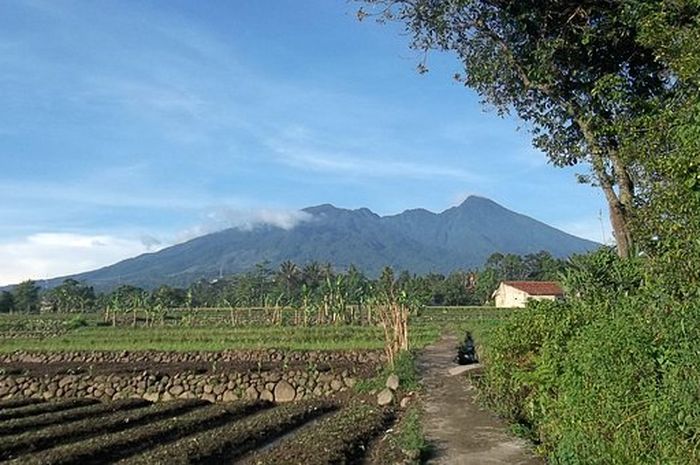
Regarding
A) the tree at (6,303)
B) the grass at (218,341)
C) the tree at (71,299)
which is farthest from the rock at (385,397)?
the tree at (6,303)

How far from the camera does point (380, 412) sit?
47.0 ft

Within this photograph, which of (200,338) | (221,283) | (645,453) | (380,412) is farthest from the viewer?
(221,283)

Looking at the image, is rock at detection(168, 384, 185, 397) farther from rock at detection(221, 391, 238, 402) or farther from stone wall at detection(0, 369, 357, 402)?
rock at detection(221, 391, 238, 402)

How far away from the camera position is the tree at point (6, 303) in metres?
86.6

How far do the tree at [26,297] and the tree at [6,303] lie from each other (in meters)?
1.24

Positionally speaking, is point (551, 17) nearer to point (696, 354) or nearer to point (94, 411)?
point (696, 354)

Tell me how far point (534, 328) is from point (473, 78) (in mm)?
6746

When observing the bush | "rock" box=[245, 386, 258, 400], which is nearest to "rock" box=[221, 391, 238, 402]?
"rock" box=[245, 386, 258, 400]

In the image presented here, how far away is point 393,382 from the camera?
54.2 feet

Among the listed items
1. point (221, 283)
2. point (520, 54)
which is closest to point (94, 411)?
point (520, 54)

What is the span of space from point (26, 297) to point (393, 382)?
87947 millimetres

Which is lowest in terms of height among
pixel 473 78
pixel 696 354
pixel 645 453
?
pixel 645 453

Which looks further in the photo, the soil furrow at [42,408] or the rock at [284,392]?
the rock at [284,392]

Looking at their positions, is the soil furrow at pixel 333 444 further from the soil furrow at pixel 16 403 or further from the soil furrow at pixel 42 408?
the soil furrow at pixel 16 403
